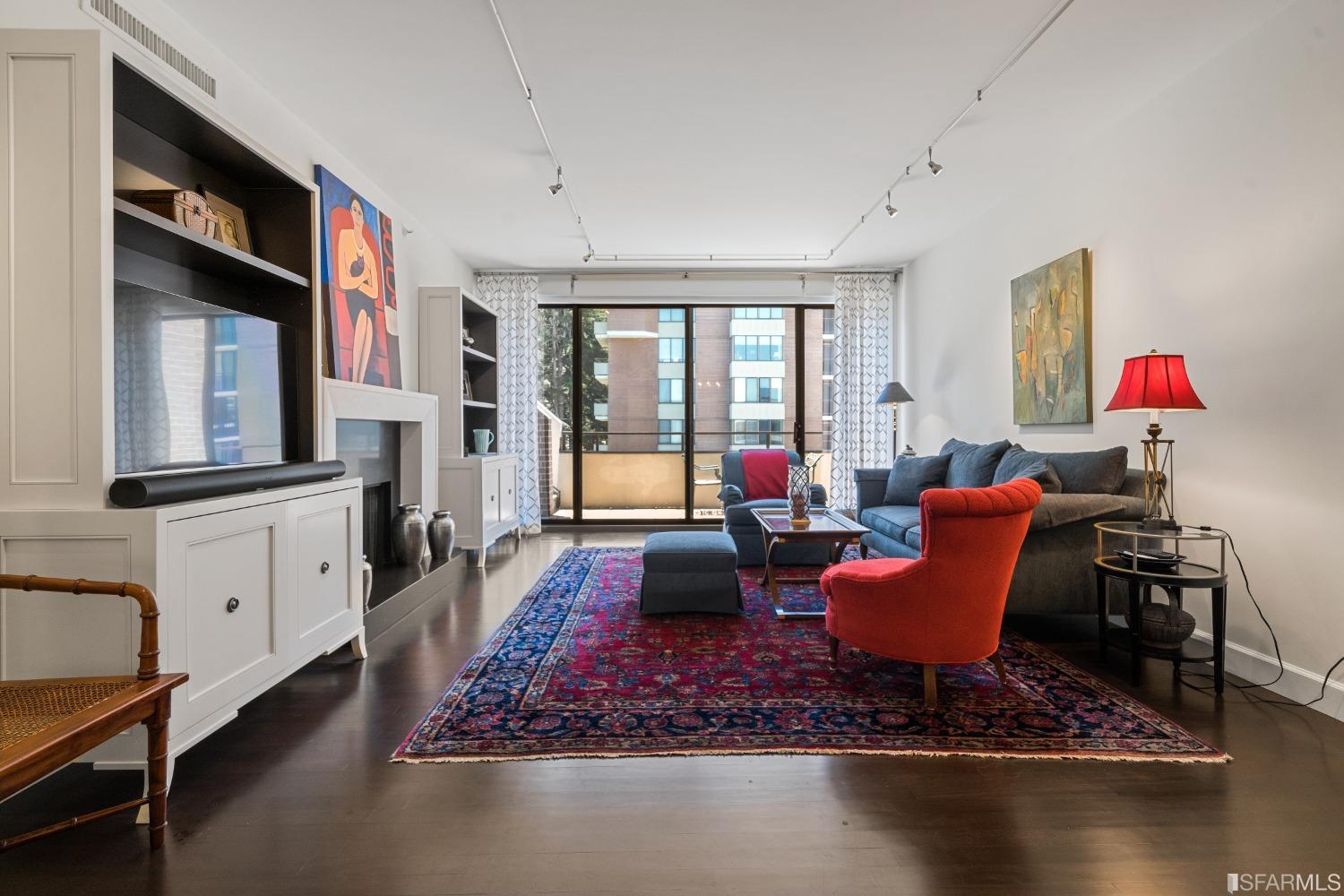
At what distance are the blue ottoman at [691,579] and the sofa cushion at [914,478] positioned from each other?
2.07 meters

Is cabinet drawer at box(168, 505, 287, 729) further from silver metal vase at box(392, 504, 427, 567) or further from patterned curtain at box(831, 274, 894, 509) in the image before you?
patterned curtain at box(831, 274, 894, 509)

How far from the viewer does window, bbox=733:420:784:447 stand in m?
7.52

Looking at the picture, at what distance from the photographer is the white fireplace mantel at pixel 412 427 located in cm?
388

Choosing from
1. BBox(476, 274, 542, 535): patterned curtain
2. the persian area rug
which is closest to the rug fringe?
the persian area rug

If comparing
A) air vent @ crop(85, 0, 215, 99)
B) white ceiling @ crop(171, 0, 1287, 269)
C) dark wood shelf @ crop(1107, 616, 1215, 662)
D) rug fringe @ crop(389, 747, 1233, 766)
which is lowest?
rug fringe @ crop(389, 747, 1233, 766)

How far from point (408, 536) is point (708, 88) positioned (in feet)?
10.5

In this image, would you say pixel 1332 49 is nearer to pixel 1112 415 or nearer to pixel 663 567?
pixel 1112 415

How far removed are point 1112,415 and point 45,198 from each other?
470 cm

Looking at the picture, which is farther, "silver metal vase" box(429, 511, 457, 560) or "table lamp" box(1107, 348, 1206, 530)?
"silver metal vase" box(429, 511, 457, 560)

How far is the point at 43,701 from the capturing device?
1.59m

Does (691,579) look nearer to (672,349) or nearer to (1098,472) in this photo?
(1098,472)

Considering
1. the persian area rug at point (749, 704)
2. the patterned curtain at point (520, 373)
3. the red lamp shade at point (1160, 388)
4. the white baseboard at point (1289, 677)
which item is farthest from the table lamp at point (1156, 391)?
the patterned curtain at point (520, 373)

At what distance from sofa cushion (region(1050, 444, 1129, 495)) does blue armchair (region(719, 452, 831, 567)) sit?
5.82 ft

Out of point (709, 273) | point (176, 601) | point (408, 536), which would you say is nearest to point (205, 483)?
point (176, 601)
